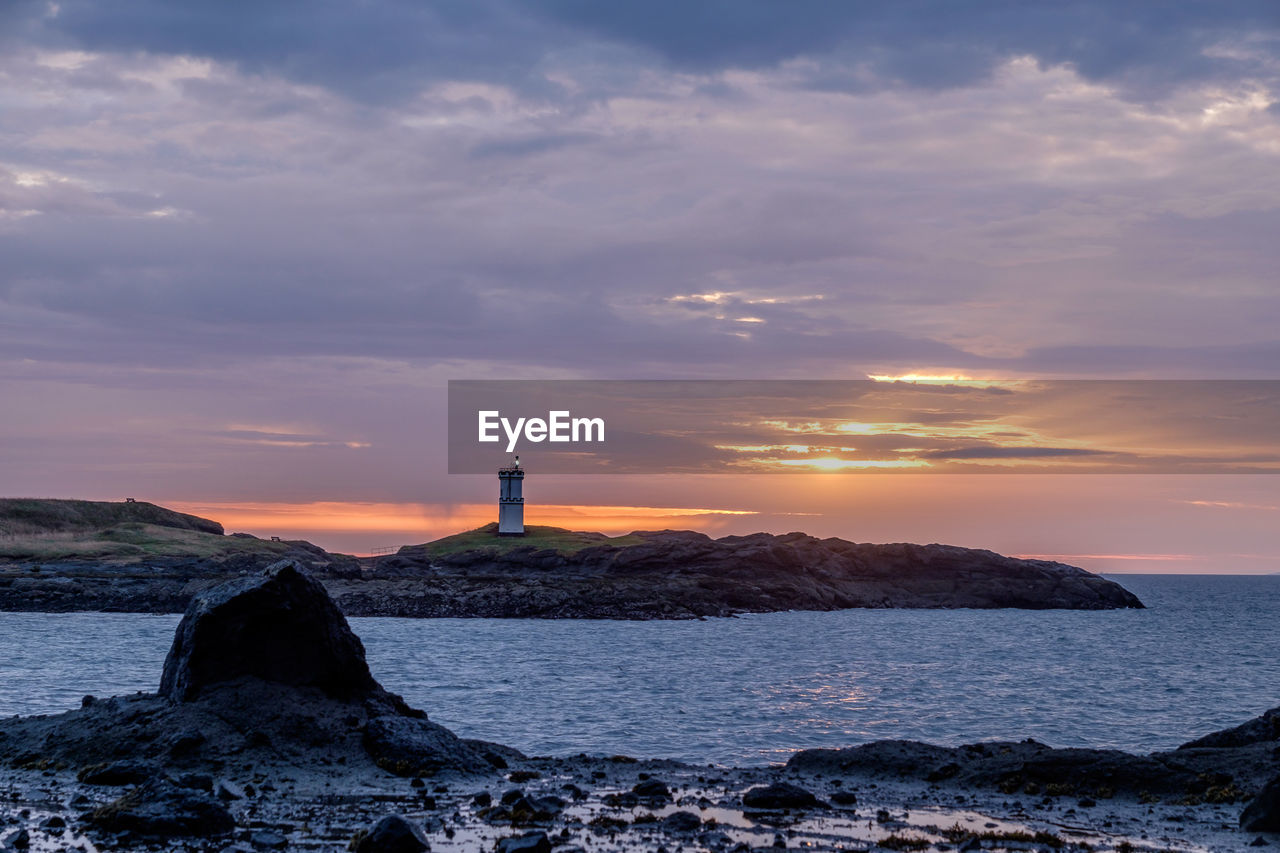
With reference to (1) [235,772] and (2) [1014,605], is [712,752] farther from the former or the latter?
(2) [1014,605]

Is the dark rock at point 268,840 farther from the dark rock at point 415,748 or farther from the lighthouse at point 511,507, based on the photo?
the lighthouse at point 511,507

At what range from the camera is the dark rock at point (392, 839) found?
65.0ft

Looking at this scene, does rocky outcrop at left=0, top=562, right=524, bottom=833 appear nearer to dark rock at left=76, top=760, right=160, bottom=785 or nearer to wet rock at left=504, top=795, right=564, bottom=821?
dark rock at left=76, top=760, right=160, bottom=785

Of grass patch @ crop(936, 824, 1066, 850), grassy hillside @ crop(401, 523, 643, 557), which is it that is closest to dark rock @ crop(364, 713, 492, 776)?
grass patch @ crop(936, 824, 1066, 850)

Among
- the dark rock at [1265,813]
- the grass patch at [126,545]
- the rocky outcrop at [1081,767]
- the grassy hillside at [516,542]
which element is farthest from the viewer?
the grassy hillside at [516,542]

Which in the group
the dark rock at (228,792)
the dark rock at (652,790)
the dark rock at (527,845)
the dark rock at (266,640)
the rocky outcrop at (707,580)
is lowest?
the rocky outcrop at (707,580)

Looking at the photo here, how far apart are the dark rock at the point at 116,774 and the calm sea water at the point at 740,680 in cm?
1303

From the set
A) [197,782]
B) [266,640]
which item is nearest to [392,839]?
[197,782]

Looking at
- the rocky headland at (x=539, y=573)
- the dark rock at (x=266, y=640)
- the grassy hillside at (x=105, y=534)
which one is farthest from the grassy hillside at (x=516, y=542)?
the dark rock at (x=266, y=640)

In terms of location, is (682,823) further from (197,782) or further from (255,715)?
(255,715)

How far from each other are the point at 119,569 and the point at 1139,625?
124585 millimetres

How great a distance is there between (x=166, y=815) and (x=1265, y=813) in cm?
2239

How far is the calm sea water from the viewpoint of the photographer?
42.4 m

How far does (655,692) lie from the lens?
177 ft
